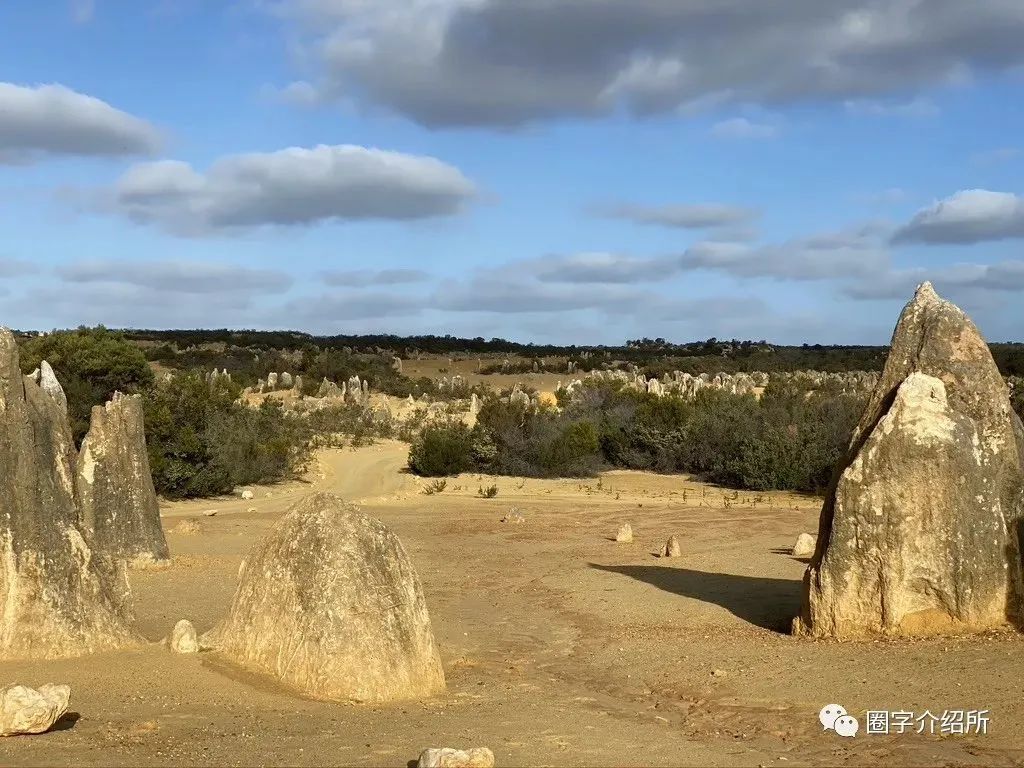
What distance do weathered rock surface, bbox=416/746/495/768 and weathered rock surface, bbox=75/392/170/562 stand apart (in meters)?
8.74

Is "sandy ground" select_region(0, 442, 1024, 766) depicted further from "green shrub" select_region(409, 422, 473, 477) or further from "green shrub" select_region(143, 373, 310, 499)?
"green shrub" select_region(409, 422, 473, 477)

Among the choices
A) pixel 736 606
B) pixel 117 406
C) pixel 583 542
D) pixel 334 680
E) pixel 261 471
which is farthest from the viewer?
pixel 261 471

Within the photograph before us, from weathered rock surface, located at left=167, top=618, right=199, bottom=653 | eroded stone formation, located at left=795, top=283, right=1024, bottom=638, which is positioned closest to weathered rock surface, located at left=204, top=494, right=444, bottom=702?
weathered rock surface, located at left=167, top=618, right=199, bottom=653

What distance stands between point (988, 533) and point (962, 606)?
0.62m

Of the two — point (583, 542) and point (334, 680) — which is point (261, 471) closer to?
point (583, 542)

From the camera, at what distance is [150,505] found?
45.0 ft

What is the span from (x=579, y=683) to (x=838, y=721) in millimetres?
2226

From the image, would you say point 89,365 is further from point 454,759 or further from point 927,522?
point 454,759

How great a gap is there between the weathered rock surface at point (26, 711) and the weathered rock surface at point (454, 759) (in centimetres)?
198

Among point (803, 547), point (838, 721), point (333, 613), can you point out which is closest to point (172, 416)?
point (803, 547)

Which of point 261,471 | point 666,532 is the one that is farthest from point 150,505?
point 261,471

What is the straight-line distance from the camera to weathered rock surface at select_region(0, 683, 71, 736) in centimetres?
589

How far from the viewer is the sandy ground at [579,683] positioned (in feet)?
20.8

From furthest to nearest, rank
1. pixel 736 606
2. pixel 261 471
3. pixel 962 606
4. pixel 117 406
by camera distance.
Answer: pixel 261 471 < pixel 117 406 < pixel 736 606 < pixel 962 606
